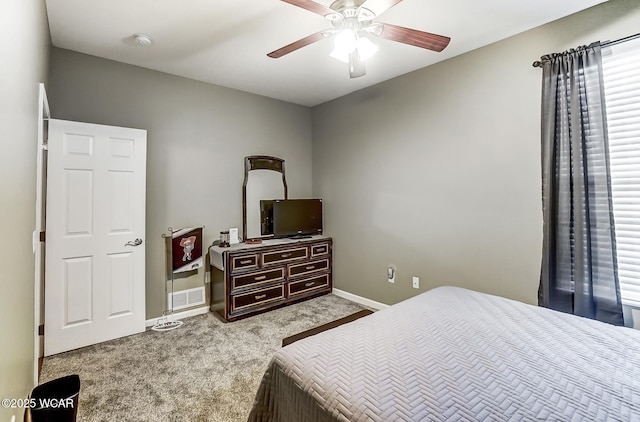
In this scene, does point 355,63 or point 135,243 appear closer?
point 355,63

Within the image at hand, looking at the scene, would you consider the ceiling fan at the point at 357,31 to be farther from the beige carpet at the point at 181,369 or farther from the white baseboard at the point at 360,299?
the white baseboard at the point at 360,299

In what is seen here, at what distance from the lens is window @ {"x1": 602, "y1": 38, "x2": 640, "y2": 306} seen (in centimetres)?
210

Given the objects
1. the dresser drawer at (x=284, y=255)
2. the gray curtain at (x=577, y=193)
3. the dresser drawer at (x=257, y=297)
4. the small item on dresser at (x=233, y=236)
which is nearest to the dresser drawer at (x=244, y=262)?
the dresser drawer at (x=284, y=255)

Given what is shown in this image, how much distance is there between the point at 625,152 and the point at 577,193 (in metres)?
0.41

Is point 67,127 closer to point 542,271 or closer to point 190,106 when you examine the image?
point 190,106

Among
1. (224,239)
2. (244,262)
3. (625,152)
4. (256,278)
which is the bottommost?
(256,278)

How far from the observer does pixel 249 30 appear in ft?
8.41

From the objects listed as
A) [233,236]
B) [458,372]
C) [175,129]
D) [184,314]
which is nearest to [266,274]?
[233,236]

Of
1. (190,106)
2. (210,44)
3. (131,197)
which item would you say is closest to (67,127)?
(131,197)

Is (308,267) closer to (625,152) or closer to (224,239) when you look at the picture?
(224,239)

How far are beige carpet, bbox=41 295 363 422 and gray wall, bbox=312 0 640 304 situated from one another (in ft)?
4.05

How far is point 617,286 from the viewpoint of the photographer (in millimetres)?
2088

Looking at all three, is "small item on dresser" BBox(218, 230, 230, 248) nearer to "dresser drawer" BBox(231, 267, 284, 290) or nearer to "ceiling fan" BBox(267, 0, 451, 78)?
"dresser drawer" BBox(231, 267, 284, 290)

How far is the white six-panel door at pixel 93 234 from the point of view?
2.68m
